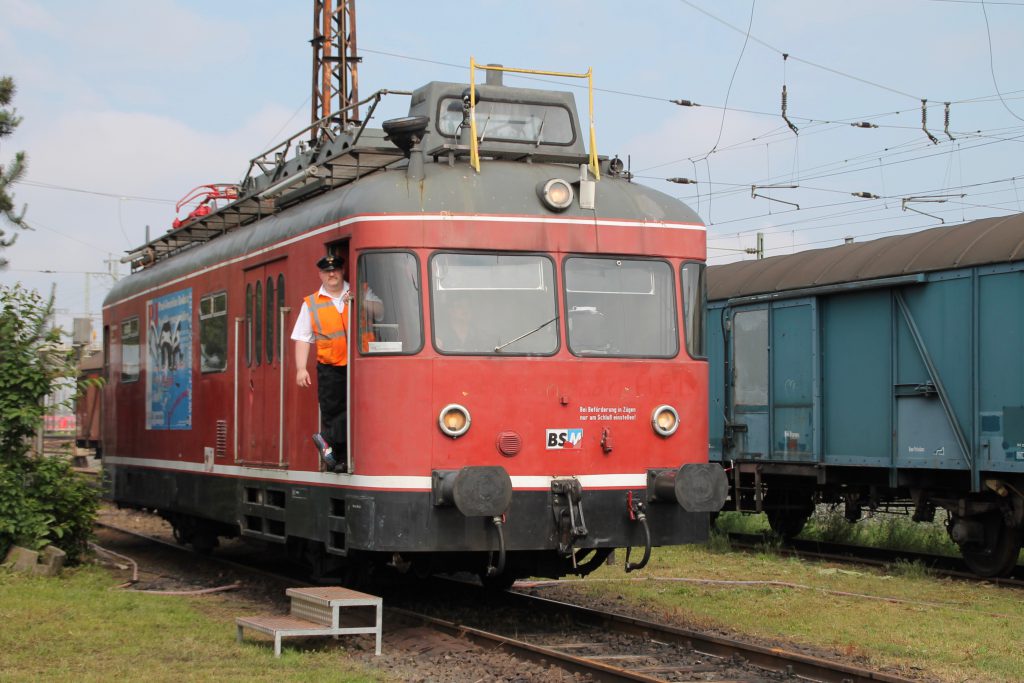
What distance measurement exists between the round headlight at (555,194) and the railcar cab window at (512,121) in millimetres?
971

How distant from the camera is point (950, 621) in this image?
10484 mm

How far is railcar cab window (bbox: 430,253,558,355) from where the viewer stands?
9.18m

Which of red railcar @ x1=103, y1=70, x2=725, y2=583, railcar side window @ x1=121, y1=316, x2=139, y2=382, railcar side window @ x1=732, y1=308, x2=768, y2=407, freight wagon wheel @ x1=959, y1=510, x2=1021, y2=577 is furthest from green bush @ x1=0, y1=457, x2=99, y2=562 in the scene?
freight wagon wheel @ x1=959, y1=510, x2=1021, y2=577

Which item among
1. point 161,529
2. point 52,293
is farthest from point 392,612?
point 161,529

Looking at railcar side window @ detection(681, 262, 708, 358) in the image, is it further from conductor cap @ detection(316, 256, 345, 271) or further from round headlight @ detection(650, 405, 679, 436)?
conductor cap @ detection(316, 256, 345, 271)

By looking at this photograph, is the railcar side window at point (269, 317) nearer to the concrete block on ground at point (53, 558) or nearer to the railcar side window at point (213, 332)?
the railcar side window at point (213, 332)

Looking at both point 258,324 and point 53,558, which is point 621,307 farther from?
point 53,558

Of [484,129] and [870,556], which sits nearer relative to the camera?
[484,129]

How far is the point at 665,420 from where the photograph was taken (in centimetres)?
971

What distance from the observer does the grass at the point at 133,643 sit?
8133mm

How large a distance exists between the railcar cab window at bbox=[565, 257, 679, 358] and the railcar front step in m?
2.41

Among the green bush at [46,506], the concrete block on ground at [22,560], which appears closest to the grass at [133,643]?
the concrete block on ground at [22,560]

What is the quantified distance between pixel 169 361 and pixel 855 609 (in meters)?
7.61

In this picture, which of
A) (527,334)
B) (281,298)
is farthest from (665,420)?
(281,298)
